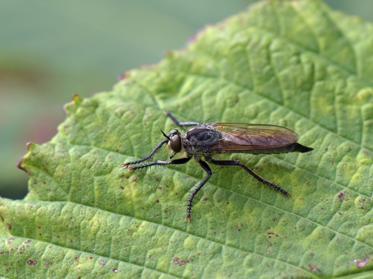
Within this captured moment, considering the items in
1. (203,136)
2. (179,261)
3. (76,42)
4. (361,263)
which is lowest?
(179,261)

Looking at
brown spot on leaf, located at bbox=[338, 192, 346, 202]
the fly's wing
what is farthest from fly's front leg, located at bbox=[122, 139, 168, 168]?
brown spot on leaf, located at bbox=[338, 192, 346, 202]

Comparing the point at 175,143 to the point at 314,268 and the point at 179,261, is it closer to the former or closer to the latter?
the point at 179,261

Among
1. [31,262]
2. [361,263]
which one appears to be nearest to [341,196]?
[361,263]

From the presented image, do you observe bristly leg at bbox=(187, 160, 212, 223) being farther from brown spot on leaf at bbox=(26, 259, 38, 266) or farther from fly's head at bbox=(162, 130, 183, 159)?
brown spot on leaf at bbox=(26, 259, 38, 266)

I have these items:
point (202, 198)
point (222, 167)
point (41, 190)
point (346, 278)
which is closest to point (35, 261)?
point (41, 190)

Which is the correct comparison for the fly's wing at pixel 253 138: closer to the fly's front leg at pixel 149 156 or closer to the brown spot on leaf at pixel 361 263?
the fly's front leg at pixel 149 156

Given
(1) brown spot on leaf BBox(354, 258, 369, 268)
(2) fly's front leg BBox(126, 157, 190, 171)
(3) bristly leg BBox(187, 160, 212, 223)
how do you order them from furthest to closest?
(2) fly's front leg BBox(126, 157, 190, 171) → (3) bristly leg BBox(187, 160, 212, 223) → (1) brown spot on leaf BBox(354, 258, 369, 268)

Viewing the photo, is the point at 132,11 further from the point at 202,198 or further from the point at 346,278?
the point at 346,278
